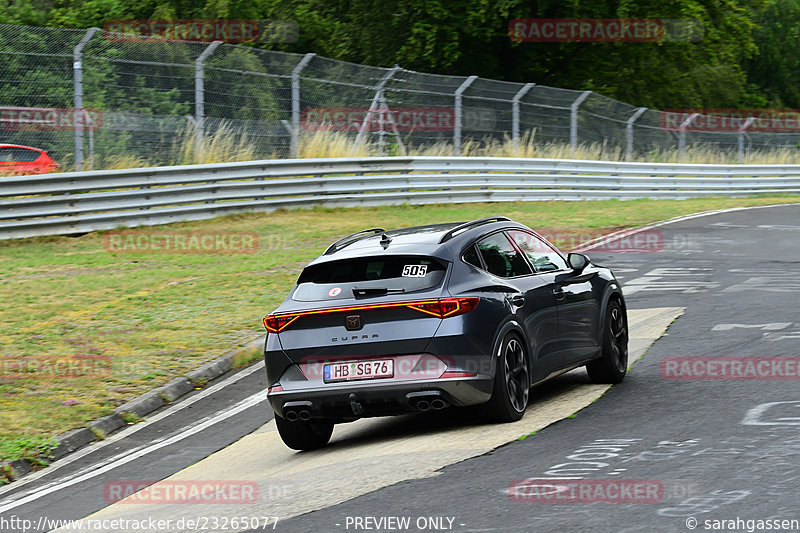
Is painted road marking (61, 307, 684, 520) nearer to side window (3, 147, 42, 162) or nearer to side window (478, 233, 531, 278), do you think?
side window (478, 233, 531, 278)

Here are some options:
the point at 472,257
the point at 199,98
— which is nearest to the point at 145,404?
the point at 472,257

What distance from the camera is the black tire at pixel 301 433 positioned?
26.7 ft

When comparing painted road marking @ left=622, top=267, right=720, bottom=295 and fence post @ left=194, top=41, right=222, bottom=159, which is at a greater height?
fence post @ left=194, top=41, right=222, bottom=159

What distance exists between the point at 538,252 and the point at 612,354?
1.10 metres

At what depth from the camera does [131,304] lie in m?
14.0

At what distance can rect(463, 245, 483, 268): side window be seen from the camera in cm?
818

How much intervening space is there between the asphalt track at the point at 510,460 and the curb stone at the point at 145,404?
0.19 metres

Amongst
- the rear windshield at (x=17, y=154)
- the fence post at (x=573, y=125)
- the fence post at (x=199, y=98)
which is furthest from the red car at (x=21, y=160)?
the fence post at (x=573, y=125)

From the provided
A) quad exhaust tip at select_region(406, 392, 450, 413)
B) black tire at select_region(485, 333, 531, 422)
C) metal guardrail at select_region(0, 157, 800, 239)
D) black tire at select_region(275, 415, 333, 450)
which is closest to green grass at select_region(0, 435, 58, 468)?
black tire at select_region(275, 415, 333, 450)

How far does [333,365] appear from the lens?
7770 millimetres

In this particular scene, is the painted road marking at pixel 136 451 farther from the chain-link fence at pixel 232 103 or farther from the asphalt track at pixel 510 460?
the chain-link fence at pixel 232 103

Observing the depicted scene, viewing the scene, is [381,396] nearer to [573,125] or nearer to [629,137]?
[573,125]

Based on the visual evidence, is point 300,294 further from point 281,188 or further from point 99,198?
point 281,188

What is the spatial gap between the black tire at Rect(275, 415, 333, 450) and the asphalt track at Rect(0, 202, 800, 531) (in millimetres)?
145
